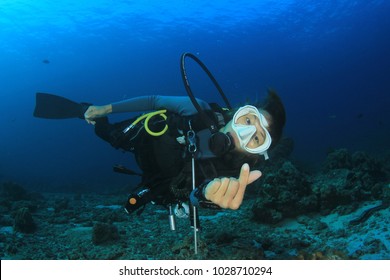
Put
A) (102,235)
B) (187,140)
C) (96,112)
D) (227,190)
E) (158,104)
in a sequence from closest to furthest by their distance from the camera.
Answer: (227,190) → (187,140) → (158,104) → (96,112) → (102,235)

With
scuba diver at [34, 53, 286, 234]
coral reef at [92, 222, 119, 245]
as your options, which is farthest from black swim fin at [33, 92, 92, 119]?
coral reef at [92, 222, 119, 245]

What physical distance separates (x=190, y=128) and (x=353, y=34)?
73.1m

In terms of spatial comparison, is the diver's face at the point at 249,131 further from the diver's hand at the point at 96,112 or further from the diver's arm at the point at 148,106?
the diver's hand at the point at 96,112

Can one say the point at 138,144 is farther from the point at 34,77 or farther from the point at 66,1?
the point at 34,77

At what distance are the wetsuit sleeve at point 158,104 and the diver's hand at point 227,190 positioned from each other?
1.66 metres

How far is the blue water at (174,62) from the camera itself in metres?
39.8

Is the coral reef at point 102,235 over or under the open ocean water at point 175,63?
under

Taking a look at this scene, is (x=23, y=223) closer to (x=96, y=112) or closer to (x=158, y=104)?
(x=96, y=112)

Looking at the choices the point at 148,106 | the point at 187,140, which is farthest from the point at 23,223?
the point at 187,140

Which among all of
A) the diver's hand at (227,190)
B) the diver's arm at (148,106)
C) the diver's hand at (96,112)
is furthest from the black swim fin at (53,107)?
the diver's hand at (227,190)

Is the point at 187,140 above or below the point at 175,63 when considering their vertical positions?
below

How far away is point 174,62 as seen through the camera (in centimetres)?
7869

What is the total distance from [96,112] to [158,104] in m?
1.16

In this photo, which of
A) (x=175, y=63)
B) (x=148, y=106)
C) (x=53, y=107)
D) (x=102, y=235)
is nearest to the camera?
(x=148, y=106)
